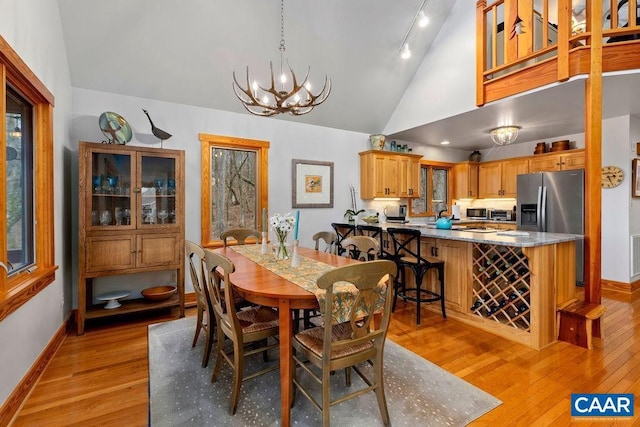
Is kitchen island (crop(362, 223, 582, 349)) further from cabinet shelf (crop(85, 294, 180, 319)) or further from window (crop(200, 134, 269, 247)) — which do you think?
cabinet shelf (crop(85, 294, 180, 319))

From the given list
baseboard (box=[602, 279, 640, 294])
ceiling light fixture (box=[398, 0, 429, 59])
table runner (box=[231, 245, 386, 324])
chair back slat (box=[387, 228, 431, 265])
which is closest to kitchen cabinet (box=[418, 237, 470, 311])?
chair back slat (box=[387, 228, 431, 265])

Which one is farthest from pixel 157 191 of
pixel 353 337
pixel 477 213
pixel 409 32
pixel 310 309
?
pixel 477 213

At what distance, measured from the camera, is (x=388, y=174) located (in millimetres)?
5301

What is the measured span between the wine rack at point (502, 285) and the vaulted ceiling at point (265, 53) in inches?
74.0

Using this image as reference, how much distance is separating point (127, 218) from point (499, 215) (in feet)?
20.4

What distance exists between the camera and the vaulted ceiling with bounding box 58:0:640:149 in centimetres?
305

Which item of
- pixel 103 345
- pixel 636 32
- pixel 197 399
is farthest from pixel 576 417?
pixel 103 345

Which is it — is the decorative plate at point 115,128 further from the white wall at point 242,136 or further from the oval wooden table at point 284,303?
the oval wooden table at point 284,303

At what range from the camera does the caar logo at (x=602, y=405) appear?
6.10 ft

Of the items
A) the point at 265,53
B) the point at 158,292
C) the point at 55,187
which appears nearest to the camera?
the point at 55,187

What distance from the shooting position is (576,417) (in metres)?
1.82

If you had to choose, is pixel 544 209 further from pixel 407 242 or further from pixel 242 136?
pixel 242 136

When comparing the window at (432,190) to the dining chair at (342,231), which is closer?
the dining chair at (342,231)

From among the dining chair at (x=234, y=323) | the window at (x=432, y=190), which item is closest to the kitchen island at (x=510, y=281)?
the dining chair at (x=234, y=323)
